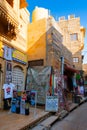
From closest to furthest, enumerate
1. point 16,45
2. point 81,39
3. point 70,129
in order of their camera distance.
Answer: point 70,129, point 16,45, point 81,39

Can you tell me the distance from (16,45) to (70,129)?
7.03m

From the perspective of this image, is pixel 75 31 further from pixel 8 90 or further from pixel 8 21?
pixel 8 90

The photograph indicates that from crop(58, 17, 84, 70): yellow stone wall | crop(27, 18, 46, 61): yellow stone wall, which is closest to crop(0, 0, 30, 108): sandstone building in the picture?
crop(27, 18, 46, 61): yellow stone wall

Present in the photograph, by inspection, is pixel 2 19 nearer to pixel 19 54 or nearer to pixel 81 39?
pixel 19 54

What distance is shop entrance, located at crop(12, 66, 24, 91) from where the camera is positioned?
1230 centimetres

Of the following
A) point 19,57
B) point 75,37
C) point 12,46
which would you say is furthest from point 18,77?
point 75,37

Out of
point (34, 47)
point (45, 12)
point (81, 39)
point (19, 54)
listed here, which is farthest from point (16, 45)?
point (81, 39)

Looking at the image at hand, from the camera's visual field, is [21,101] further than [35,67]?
No

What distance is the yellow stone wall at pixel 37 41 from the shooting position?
45.2ft

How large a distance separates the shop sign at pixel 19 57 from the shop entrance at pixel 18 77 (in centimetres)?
60

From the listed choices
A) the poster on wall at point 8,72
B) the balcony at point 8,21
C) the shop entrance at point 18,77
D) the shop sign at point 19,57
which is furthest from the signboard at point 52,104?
the balcony at point 8,21

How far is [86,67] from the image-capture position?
42188mm

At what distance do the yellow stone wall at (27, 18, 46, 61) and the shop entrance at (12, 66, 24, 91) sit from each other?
64.0 inches

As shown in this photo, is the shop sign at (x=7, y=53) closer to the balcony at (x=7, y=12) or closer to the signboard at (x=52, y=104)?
the balcony at (x=7, y=12)
